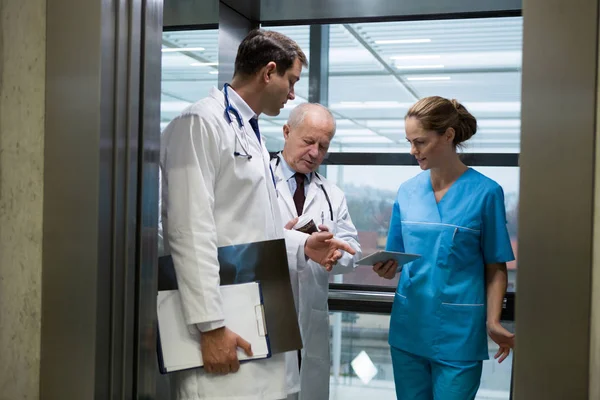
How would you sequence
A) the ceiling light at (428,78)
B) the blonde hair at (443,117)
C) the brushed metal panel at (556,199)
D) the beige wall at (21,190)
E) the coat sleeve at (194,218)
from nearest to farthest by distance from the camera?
the brushed metal panel at (556,199) → the beige wall at (21,190) → the coat sleeve at (194,218) → the blonde hair at (443,117) → the ceiling light at (428,78)

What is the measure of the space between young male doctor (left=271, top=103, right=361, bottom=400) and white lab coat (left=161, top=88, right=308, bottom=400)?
832mm

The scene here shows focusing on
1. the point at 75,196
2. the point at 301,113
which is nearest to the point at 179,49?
the point at 301,113

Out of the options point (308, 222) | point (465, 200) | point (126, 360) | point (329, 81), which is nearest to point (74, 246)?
point (126, 360)

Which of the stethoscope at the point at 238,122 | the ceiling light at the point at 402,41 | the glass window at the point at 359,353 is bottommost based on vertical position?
the glass window at the point at 359,353

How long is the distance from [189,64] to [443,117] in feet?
3.72

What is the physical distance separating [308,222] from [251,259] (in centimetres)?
76

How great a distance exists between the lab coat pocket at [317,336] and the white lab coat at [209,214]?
0.90m

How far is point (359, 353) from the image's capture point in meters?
3.26

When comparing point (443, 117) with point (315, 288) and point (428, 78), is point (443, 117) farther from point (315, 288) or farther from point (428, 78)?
point (315, 288)

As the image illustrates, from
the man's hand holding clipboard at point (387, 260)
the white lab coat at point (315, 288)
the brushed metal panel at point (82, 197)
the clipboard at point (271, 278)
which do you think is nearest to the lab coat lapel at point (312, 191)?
the white lab coat at point (315, 288)

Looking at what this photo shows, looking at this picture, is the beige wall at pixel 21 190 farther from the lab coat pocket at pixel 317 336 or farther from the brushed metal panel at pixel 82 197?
the lab coat pocket at pixel 317 336

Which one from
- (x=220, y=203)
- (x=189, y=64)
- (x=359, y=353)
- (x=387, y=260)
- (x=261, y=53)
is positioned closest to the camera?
A: (x=220, y=203)

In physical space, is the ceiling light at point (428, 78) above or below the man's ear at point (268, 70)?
above

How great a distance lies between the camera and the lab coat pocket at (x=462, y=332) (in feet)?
7.69
